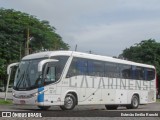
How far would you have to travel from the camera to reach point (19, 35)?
151 feet

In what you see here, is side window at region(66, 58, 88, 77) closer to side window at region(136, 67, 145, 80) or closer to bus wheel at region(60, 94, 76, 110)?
bus wheel at region(60, 94, 76, 110)

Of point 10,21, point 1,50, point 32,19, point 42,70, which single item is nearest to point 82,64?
point 42,70

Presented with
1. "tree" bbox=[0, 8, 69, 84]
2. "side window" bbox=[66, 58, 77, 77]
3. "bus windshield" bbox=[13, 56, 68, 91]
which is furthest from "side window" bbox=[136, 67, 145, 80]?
"tree" bbox=[0, 8, 69, 84]

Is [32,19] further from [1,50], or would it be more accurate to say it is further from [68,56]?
[68,56]

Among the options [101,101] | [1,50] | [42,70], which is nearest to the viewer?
[42,70]

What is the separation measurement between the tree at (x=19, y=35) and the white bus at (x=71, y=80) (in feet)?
65.8

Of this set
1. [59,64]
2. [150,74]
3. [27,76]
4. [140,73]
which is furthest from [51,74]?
[150,74]

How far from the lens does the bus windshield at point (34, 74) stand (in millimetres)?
20047

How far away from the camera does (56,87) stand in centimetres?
2044

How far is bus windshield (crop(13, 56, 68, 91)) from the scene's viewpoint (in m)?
20.0

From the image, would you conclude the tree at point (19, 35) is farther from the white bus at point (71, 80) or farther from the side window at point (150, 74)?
the white bus at point (71, 80)

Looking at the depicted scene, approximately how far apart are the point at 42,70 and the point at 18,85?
76.5 inches

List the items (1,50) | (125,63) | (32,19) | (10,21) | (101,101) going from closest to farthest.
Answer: (101,101)
(125,63)
(1,50)
(10,21)
(32,19)

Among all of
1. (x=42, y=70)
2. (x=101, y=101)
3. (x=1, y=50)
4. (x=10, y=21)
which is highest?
(x=10, y=21)
